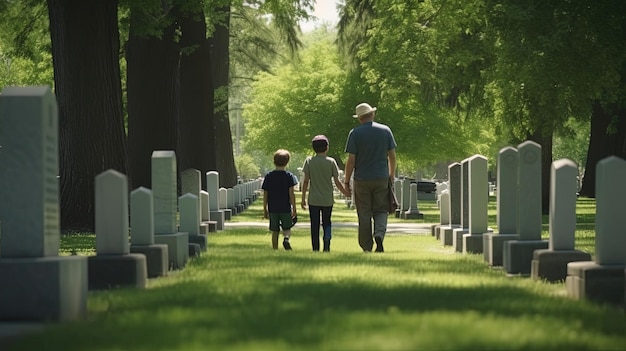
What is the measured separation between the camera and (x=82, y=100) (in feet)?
70.8

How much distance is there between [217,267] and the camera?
13.3m

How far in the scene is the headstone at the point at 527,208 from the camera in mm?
13578

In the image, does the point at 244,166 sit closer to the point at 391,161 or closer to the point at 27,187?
the point at 391,161

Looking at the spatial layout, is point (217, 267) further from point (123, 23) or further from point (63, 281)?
point (123, 23)

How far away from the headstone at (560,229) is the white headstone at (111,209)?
165 inches

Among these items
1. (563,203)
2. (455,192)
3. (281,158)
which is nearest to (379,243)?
(281,158)

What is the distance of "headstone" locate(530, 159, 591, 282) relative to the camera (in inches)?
468

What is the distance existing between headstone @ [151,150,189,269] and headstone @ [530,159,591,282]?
4.03m

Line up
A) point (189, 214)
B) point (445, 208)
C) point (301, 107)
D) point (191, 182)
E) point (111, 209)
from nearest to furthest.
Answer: point (111, 209) → point (189, 214) → point (191, 182) → point (445, 208) → point (301, 107)

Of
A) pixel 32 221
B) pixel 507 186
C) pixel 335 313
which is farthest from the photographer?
pixel 507 186

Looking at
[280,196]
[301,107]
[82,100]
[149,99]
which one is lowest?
[280,196]

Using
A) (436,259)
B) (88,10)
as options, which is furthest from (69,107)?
(436,259)

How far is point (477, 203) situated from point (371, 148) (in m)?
1.67

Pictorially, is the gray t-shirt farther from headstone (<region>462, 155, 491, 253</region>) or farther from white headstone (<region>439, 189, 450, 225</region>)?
white headstone (<region>439, 189, 450, 225</region>)
